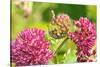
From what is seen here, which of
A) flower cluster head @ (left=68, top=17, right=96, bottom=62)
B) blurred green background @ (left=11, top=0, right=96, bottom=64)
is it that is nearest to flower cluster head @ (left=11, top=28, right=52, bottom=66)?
blurred green background @ (left=11, top=0, right=96, bottom=64)

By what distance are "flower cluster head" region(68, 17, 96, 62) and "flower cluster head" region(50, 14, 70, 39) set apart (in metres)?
0.06

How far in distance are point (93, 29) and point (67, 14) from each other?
27cm

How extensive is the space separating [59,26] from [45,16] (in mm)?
144

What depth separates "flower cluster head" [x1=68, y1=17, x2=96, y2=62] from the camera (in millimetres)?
1612

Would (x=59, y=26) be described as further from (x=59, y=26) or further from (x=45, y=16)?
(x=45, y=16)

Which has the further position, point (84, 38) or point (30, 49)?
point (84, 38)

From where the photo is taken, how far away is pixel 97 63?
167cm

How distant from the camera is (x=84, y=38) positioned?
64.4 inches

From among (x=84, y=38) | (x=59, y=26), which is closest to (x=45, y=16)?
(x=59, y=26)

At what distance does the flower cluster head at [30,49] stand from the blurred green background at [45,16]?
0.04 metres

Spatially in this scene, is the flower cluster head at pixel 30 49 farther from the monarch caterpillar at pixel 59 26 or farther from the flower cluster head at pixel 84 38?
the flower cluster head at pixel 84 38

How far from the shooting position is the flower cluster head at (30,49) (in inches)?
56.9

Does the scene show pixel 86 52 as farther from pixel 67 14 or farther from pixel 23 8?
pixel 23 8
